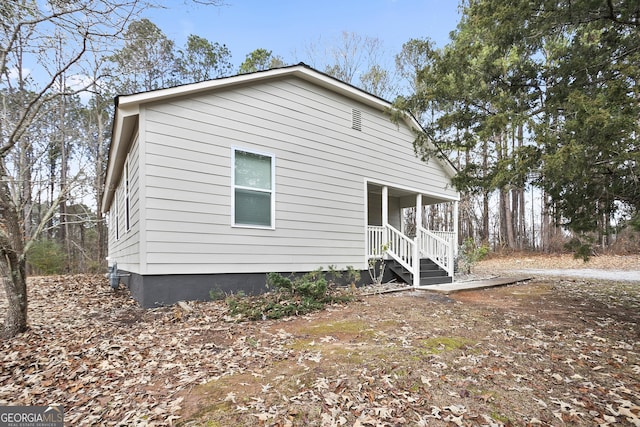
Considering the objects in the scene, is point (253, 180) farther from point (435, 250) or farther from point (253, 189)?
point (435, 250)

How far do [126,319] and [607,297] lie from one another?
9083mm

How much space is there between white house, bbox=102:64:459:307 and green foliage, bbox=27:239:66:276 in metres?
7.33

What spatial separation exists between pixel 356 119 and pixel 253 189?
3564 millimetres

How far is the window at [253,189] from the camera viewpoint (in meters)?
6.41

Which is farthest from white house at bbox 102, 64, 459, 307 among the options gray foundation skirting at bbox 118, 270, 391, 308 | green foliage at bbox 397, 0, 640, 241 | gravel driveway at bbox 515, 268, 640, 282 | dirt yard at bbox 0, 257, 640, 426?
gravel driveway at bbox 515, 268, 640, 282

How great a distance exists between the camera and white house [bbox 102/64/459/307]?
5598 millimetres

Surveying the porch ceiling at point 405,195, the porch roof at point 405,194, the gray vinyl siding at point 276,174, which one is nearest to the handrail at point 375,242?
the gray vinyl siding at point 276,174

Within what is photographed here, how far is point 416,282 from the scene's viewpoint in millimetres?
8133

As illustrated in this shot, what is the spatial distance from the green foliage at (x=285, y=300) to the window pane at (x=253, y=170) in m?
1.92

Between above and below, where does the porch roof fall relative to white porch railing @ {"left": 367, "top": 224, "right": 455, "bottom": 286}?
above

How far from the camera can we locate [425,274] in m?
8.87

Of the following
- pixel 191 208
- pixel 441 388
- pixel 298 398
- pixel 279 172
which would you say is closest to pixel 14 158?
pixel 191 208

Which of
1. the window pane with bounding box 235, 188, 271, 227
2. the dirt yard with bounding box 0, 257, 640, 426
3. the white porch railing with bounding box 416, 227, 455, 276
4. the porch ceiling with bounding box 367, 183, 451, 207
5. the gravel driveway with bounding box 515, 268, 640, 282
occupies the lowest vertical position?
the gravel driveway with bounding box 515, 268, 640, 282

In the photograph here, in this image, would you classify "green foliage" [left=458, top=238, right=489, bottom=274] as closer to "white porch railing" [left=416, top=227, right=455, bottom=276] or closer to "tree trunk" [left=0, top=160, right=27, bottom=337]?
"white porch railing" [left=416, top=227, right=455, bottom=276]
